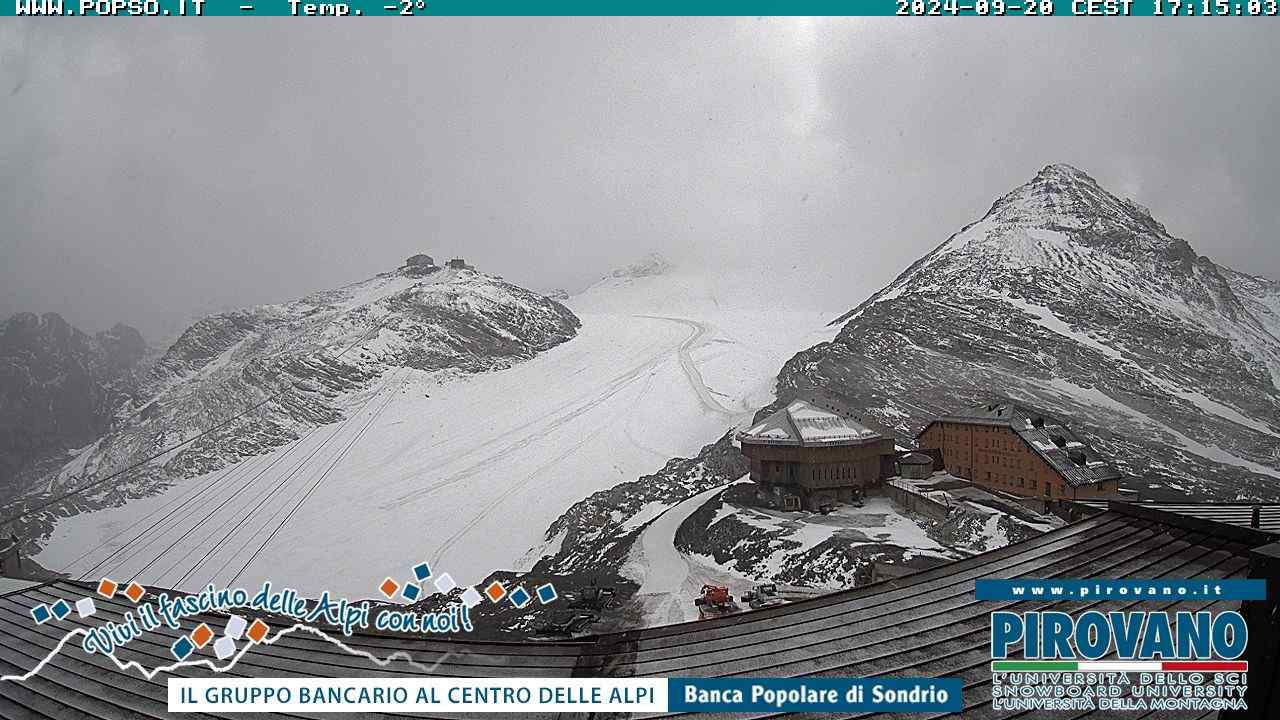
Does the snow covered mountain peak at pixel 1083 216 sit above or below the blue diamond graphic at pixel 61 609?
above

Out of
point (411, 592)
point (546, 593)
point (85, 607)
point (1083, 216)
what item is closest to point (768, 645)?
point (546, 593)

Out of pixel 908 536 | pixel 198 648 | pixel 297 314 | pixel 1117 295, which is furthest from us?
pixel 1117 295

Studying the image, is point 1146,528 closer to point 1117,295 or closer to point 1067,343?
point 1067,343

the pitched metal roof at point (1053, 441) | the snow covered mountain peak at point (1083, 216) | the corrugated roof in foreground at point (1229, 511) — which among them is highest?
the snow covered mountain peak at point (1083, 216)

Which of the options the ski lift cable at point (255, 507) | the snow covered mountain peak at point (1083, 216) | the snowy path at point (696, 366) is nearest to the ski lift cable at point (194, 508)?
the ski lift cable at point (255, 507)

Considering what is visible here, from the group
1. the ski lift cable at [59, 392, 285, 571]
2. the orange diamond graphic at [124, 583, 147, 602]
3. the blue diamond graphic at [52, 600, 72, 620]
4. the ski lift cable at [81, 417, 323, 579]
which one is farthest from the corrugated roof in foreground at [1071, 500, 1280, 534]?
the ski lift cable at [81, 417, 323, 579]

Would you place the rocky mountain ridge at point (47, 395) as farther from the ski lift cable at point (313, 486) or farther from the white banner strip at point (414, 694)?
the white banner strip at point (414, 694)

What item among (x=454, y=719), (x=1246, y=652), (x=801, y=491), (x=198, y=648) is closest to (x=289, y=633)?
(x=198, y=648)
